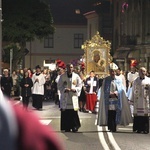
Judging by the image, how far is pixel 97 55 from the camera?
30688 millimetres

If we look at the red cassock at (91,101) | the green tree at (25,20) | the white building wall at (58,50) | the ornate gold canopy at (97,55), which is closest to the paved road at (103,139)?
the red cassock at (91,101)

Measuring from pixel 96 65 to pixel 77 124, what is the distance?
14.6 meters

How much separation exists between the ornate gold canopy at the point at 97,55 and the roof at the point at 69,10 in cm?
5982

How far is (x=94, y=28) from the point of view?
8444 centimetres

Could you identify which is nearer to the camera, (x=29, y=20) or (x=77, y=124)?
(x=77, y=124)

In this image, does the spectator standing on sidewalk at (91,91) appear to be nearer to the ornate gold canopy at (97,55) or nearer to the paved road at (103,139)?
the ornate gold canopy at (97,55)

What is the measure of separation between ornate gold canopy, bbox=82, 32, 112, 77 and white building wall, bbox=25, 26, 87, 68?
57708 mm

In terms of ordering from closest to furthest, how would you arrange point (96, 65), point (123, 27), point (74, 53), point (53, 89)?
1. point (96, 65)
2. point (53, 89)
3. point (123, 27)
4. point (74, 53)

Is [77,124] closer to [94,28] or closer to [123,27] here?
[123,27]

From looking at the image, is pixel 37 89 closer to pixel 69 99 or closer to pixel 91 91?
pixel 91 91

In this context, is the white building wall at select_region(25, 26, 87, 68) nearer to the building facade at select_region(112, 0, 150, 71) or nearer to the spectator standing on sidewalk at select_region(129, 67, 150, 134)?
the building facade at select_region(112, 0, 150, 71)

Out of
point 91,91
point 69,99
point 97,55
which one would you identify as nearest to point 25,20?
point 97,55

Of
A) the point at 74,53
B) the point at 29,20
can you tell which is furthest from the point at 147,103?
the point at 74,53

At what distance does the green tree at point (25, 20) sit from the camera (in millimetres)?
40469
